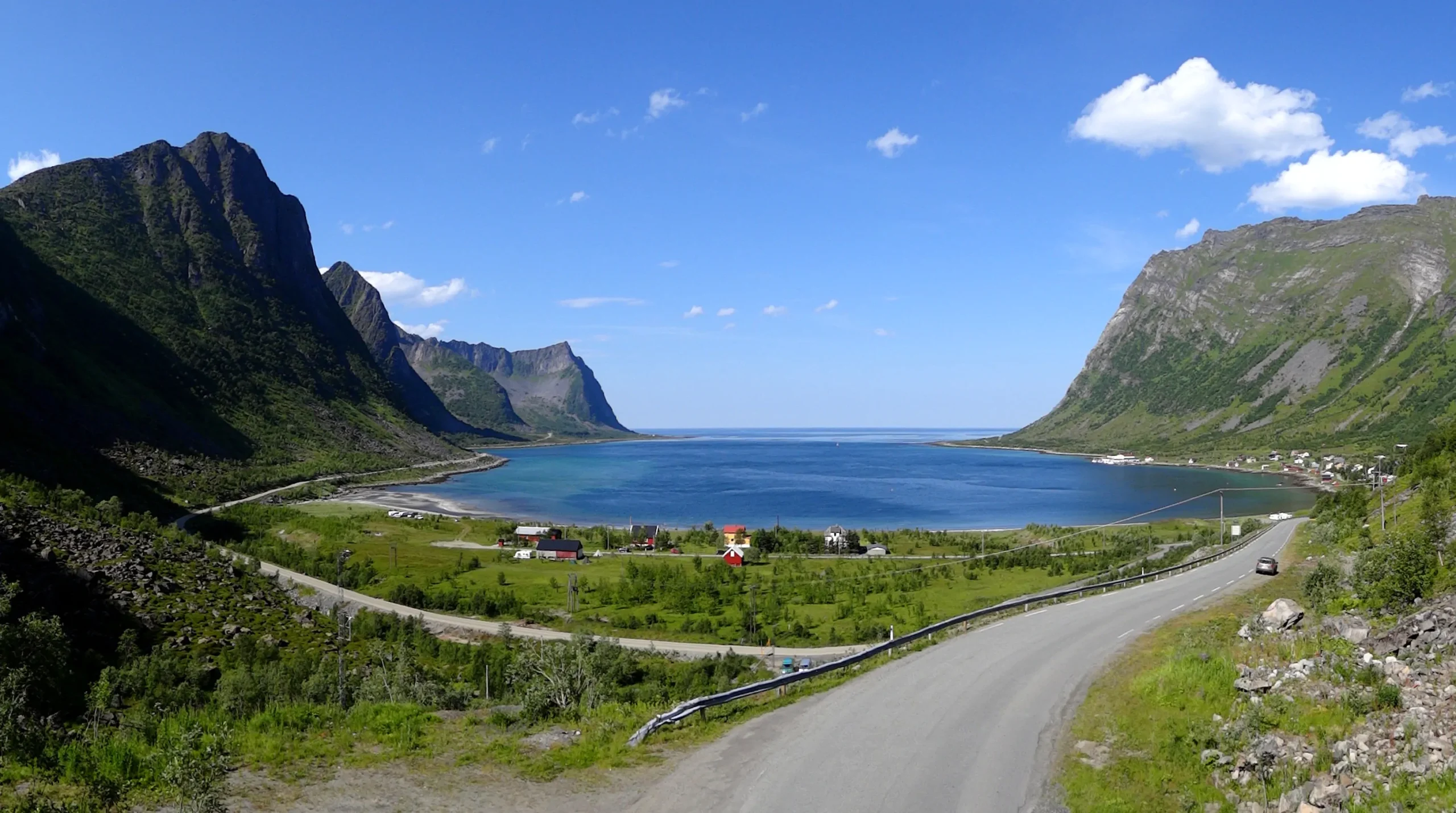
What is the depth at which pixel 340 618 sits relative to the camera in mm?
49281

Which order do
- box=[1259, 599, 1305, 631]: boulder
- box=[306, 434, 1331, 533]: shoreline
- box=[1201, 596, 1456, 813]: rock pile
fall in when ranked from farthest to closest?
A: box=[306, 434, 1331, 533]: shoreline, box=[1259, 599, 1305, 631]: boulder, box=[1201, 596, 1456, 813]: rock pile

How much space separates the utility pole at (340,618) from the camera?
3366 centimetres

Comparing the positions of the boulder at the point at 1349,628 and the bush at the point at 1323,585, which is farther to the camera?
the bush at the point at 1323,585

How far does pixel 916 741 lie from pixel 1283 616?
1451 cm

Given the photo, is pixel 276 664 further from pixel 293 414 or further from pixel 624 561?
pixel 293 414

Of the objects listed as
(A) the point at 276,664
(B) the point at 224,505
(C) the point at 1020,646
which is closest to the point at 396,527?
(B) the point at 224,505

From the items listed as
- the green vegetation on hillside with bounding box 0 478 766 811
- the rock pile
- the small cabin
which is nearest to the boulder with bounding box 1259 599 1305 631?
the rock pile

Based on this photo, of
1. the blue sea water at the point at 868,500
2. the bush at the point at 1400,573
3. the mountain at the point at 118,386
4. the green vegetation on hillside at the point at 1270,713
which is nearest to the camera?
the green vegetation on hillside at the point at 1270,713

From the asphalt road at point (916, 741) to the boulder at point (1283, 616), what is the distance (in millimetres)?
4508

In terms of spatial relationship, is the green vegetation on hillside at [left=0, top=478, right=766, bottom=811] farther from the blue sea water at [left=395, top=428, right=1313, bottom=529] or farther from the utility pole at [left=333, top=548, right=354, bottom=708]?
the blue sea water at [left=395, top=428, right=1313, bottom=529]

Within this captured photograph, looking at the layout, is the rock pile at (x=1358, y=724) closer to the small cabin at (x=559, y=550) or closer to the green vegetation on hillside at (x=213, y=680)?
the green vegetation on hillside at (x=213, y=680)

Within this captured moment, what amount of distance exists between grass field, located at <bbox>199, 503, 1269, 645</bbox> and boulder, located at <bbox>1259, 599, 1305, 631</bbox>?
2074 cm

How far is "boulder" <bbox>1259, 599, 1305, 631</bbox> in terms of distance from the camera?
23859 mm

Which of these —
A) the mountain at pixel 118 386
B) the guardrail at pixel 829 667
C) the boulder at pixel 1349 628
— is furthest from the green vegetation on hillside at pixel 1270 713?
the mountain at pixel 118 386
